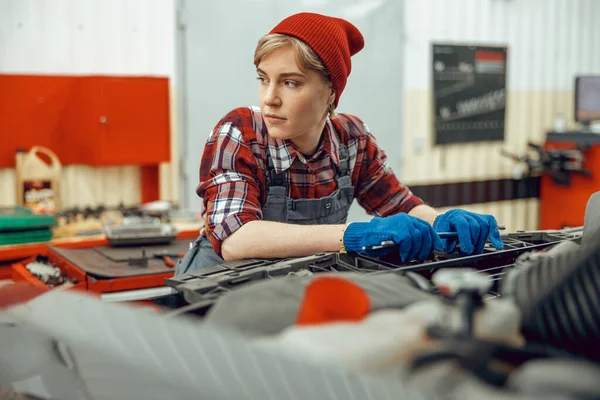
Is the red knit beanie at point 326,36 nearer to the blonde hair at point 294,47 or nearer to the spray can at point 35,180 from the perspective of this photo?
the blonde hair at point 294,47

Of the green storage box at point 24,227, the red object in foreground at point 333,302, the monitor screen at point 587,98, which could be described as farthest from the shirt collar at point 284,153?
the monitor screen at point 587,98

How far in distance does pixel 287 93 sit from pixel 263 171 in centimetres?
20

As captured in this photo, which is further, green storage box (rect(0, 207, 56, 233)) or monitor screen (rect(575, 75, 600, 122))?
monitor screen (rect(575, 75, 600, 122))

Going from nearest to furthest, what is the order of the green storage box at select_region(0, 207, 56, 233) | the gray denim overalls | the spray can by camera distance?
the gray denim overalls
the green storage box at select_region(0, 207, 56, 233)
the spray can

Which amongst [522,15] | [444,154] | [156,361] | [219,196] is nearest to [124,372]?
[156,361]

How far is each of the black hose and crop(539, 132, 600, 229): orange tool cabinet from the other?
12.6 ft

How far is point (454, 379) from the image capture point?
1.62ft

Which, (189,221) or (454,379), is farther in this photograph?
(189,221)

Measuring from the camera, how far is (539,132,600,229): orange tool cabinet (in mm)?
4398

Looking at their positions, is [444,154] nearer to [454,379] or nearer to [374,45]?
[374,45]

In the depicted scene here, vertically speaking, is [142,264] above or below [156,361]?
below

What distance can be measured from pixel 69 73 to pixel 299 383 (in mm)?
3096

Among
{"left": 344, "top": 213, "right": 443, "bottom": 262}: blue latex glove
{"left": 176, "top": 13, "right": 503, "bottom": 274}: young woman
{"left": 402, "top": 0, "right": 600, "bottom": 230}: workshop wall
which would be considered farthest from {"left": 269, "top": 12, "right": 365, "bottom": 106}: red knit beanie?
{"left": 402, "top": 0, "right": 600, "bottom": 230}: workshop wall

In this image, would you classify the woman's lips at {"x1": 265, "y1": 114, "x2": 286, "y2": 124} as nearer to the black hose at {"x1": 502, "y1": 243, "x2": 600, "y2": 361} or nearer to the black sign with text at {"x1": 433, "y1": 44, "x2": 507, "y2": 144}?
the black hose at {"x1": 502, "y1": 243, "x2": 600, "y2": 361}
